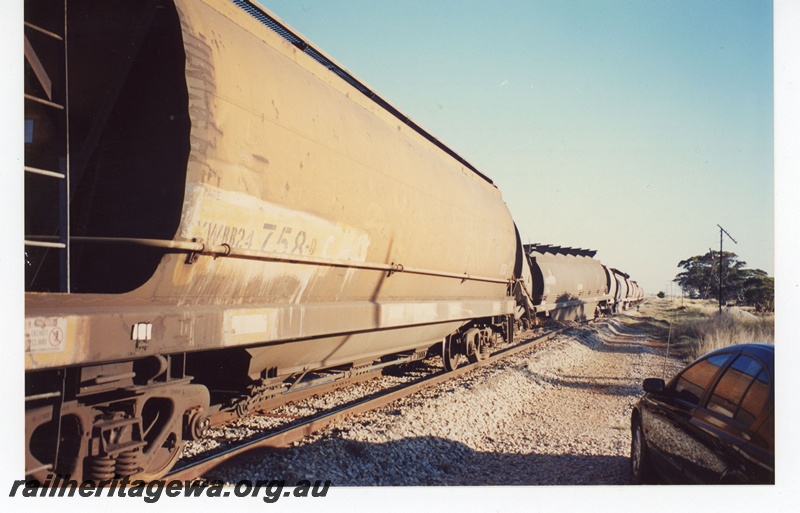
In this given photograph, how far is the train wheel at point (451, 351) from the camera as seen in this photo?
9664mm

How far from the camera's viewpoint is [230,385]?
16.4ft

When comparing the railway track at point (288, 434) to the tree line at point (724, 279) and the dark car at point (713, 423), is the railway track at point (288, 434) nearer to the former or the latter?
the dark car at point (713, 423)

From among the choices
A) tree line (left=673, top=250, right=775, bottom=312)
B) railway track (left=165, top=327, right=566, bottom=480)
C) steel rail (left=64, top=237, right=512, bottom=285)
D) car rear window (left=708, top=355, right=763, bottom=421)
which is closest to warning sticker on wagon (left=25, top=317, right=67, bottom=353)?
steel rail (left=64, top=237, right=512, bottom=285)

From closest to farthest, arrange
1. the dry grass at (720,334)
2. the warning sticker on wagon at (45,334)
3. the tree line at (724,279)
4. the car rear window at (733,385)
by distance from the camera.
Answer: the warning sticker on wagon at (45,334), the car rear window at (733,385), the dry grass at (720,334), the tree line at (724,279)

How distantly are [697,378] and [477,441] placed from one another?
2.57 m

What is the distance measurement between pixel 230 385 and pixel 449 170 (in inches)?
203

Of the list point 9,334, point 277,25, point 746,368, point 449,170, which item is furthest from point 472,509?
point 449,170

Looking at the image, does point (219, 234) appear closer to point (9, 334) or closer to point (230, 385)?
point (9, 334)

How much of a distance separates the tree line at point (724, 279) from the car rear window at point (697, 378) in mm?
12615

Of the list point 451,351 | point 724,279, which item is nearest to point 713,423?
point 451,351

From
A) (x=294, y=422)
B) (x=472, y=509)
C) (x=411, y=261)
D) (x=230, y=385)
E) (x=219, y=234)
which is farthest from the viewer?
(x=411, y=261)

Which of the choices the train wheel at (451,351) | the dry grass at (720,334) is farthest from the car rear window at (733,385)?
the dry grass at (720,334)

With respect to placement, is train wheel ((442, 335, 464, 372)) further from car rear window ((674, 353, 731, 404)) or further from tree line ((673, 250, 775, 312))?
tree line ((673, 250, 775, 312))

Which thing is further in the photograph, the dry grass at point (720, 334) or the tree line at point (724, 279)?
the tree line at point (724, 279)
